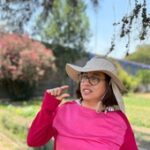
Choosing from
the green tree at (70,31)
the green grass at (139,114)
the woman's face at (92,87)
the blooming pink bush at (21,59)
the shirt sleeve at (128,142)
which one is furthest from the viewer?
the green tree at (70,31)

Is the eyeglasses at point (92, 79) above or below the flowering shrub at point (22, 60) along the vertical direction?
above

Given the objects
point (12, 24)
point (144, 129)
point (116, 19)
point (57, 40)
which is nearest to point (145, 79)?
point (57, 40)

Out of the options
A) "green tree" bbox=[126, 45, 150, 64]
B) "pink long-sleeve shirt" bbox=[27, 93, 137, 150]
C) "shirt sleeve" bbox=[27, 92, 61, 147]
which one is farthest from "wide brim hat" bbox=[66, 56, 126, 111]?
"green tree" bbox=[126, 45, 150, 64]

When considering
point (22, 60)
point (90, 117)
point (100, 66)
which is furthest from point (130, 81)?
point (90, 117)

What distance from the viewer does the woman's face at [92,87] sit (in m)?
2.99

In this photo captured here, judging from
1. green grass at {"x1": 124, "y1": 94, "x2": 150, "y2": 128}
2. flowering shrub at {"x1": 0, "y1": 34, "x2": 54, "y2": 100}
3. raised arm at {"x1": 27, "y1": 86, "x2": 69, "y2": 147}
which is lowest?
green grass at {"x1": 124, "y1": 94, "x2": 150, "y2": 128}

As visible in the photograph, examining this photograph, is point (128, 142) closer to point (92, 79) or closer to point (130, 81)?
point (92, 79)

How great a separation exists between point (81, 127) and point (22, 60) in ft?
61.4

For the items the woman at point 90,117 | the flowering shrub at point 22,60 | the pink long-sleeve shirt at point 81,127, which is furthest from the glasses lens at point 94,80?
the flowering shrub at point 22,60

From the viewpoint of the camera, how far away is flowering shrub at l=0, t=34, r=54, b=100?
21.3 meters

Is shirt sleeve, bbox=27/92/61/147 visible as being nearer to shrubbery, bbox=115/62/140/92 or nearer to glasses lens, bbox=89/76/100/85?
glasses lens, bbox=89/76/100/85

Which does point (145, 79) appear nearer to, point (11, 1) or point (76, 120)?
point (11, 1)

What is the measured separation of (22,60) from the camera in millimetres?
21469

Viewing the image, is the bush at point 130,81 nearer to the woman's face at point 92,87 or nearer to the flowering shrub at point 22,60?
the flowering shrub at point 22,60
